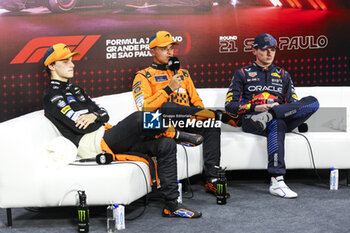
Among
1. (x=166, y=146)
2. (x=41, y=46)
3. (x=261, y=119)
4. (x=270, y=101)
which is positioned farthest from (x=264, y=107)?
(x=41, y=46)

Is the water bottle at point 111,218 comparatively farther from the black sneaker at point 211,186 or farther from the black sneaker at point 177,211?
the black sneaker at point 211,186

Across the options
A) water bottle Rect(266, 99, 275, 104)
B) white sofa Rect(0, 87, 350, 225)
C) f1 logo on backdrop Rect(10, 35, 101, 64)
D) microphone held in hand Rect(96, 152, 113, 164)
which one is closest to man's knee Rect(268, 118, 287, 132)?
water bottle Rect(266, 99, 275, 104)

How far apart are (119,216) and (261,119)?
1445 millimetres

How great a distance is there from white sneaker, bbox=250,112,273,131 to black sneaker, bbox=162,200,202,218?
973 millimetres

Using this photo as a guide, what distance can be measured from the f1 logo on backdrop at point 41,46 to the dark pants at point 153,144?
1.58 m

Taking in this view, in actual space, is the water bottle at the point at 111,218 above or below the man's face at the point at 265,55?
below

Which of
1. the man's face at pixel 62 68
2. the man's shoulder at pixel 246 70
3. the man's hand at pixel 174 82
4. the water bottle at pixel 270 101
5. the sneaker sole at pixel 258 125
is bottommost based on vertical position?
the sneaker sole at pixel 258 125

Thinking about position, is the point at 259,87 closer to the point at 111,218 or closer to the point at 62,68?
the point at 62,68

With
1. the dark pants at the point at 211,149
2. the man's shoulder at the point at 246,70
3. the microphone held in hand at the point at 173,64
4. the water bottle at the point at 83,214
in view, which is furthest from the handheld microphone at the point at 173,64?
the water bottle at the point at 83,214

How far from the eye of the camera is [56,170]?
10.7 ft

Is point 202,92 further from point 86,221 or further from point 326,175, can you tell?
point 86,221

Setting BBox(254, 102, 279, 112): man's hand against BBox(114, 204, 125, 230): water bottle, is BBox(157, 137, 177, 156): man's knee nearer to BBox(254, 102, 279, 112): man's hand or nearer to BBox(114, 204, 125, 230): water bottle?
BBox(114, 204, 125, 230): water bottle

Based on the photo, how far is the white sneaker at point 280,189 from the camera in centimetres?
383

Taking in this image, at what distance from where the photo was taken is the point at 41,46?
465cm
